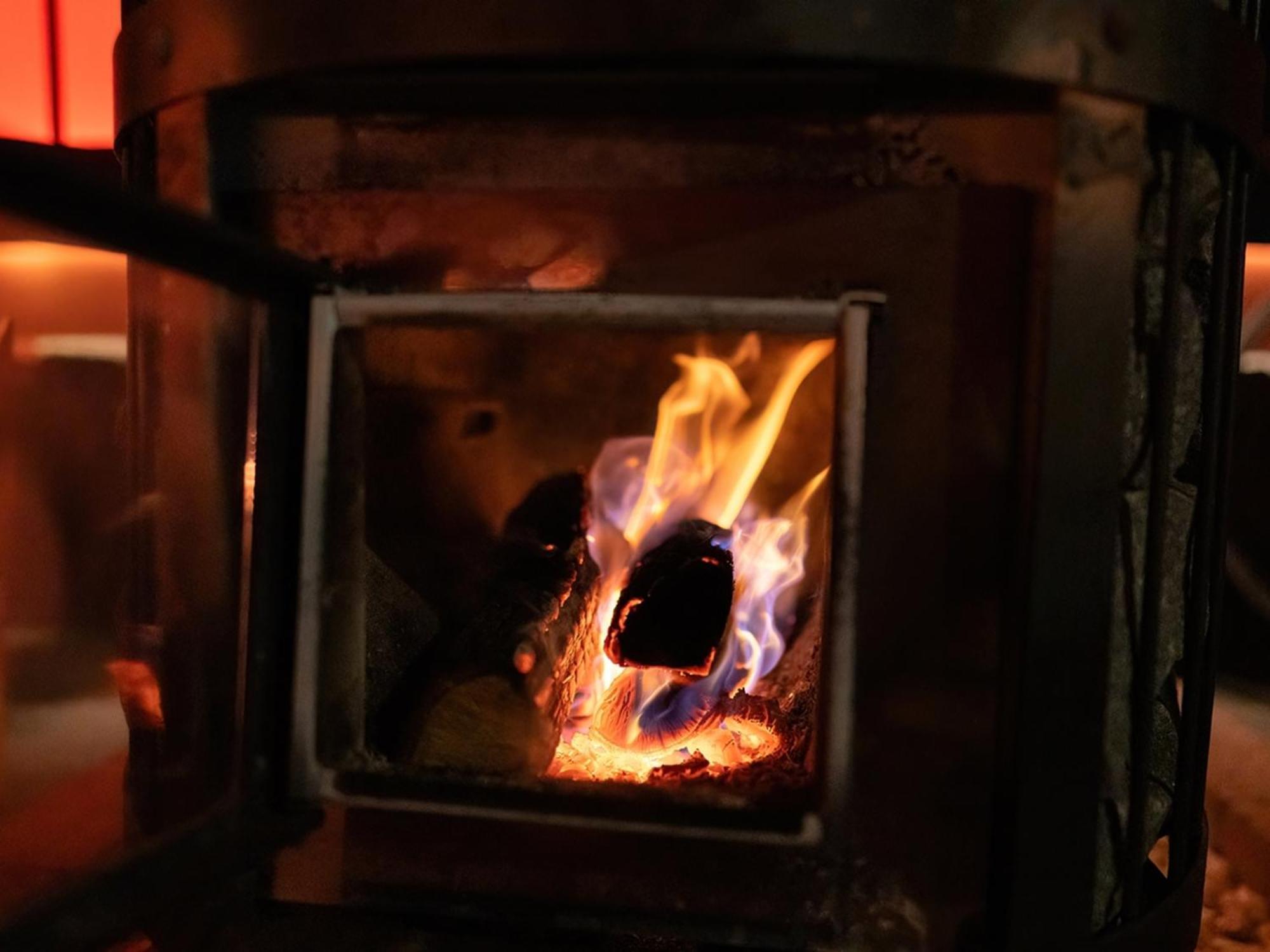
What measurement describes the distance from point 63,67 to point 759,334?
1.97 m

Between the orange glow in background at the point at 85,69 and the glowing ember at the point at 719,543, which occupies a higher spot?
the orange glow in background at the point at 85,69

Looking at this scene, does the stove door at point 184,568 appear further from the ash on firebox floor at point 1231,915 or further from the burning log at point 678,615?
the ash on firebox floor at point 1231,915

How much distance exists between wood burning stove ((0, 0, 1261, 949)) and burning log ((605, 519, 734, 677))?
195 millimetres

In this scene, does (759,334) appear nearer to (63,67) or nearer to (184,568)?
(184,568)

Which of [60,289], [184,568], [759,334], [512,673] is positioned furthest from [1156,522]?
[60,289]

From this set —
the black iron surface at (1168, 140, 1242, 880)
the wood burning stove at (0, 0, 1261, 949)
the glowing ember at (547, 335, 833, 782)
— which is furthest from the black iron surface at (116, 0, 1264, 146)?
the glowing ember at (547, 335, 833, 782)

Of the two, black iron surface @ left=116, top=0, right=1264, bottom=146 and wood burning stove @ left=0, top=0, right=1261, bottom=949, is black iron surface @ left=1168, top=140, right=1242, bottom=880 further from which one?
black iron surface @ left=116, top=0, right=1264, bottom=146

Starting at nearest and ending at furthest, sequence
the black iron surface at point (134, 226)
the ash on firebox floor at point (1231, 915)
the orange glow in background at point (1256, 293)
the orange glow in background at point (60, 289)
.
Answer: the black iron surface at point (134, 226) < the ash on firebox floor at point (1231, 915) < the orange glow in background at point (1256, 293) < the orange glow in background at point (60, 289)

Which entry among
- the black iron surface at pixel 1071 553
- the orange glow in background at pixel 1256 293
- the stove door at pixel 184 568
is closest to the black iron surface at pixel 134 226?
the stove door at pixel 184 568

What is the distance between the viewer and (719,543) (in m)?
1.38

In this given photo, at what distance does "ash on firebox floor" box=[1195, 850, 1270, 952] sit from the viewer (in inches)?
55.4

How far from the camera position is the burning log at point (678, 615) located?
4.23 ft

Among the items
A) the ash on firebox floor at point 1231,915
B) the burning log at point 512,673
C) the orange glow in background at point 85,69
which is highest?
the orange glow in background at point 85,69

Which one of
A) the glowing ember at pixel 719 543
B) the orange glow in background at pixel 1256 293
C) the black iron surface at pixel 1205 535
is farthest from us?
the orange glow in background at pixel 1256 293
